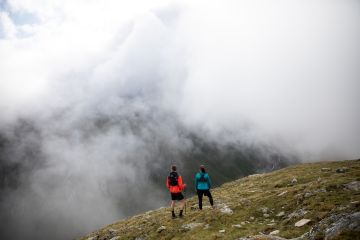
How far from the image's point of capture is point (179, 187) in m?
28.2

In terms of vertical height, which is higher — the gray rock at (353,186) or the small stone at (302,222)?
the gray rock at (353,186)

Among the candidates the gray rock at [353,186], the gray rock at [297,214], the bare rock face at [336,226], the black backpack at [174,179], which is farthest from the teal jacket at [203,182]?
the gray rock at [353,186]

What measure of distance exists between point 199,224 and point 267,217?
565 cm

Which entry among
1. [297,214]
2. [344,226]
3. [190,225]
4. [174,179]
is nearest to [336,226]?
[344,226]

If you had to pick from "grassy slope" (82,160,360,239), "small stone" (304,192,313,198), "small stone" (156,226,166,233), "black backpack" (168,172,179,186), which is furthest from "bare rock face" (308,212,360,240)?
"small stone" (156,226,166,233)

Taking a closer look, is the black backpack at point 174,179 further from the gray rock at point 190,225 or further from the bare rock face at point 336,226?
the bare rock face at point 336,226

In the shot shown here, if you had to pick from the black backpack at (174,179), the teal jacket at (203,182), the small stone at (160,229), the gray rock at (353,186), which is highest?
the black backpack at (174,179)

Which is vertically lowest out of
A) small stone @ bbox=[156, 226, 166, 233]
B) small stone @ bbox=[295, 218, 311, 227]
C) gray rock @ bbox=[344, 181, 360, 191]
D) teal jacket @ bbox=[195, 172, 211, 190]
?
small stone @ bbox=[295, 218, 311, 227]

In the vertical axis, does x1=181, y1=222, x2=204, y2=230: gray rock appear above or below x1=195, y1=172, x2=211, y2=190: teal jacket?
below

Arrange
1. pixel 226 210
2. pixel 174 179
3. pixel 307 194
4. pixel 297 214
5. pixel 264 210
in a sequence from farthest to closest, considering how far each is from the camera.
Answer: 1. pixel 226 210
2. pixel 264 210
3. pixel 307 194
4. pixel 174 179
5. pixel 297 214

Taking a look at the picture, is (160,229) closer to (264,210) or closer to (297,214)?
(264,210)

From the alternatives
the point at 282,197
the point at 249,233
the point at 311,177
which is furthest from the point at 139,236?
the point at 311,177

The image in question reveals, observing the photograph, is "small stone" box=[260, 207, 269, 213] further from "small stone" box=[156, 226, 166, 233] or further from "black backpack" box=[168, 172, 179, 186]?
"small stone" box=[156, 226, 166, 233]

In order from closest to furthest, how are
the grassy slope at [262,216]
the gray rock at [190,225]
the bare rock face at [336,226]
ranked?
the bare rock face at [336,226]
the grassy slope at [262,216]
the gray rock at [190,225]
